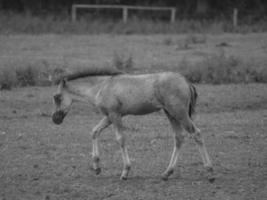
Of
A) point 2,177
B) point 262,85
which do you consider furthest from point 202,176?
point 262,85

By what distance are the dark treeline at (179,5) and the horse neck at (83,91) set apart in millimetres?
28695

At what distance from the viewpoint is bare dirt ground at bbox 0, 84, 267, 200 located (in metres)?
8.87

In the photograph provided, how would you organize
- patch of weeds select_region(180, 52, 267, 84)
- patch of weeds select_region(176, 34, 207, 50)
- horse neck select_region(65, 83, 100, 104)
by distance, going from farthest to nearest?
patch of weeds select_region(176, 34, 207, 50)
patch of weeds select_region(180, 52, 267, 84)
horse neck select_region(65, 83, 100, 104)

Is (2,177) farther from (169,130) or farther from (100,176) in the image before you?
(169,130)

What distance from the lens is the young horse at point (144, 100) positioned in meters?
9.28

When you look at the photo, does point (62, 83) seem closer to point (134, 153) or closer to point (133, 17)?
point (134, 153)

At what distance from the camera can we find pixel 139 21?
33.9 metres

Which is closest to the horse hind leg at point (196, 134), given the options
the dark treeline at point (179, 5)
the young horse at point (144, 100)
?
the young horse at point (144, 100)

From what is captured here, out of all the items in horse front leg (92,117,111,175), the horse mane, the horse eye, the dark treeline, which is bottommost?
the dark treeline

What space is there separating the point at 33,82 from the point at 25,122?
164 inches

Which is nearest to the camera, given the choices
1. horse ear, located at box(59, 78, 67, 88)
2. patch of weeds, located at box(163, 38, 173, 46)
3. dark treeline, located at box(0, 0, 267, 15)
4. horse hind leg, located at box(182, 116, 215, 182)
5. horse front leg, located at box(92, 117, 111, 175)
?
horse hind leg, located at box(182, 116, 215, 182)

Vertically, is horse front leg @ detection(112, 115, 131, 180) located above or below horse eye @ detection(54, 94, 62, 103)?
below

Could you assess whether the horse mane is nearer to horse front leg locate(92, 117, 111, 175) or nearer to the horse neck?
the horse neck

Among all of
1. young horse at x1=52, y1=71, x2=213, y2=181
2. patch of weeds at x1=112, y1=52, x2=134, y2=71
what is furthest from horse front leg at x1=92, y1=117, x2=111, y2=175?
patch of weeds at x1=112, y1=52, x2=134, y2=71
